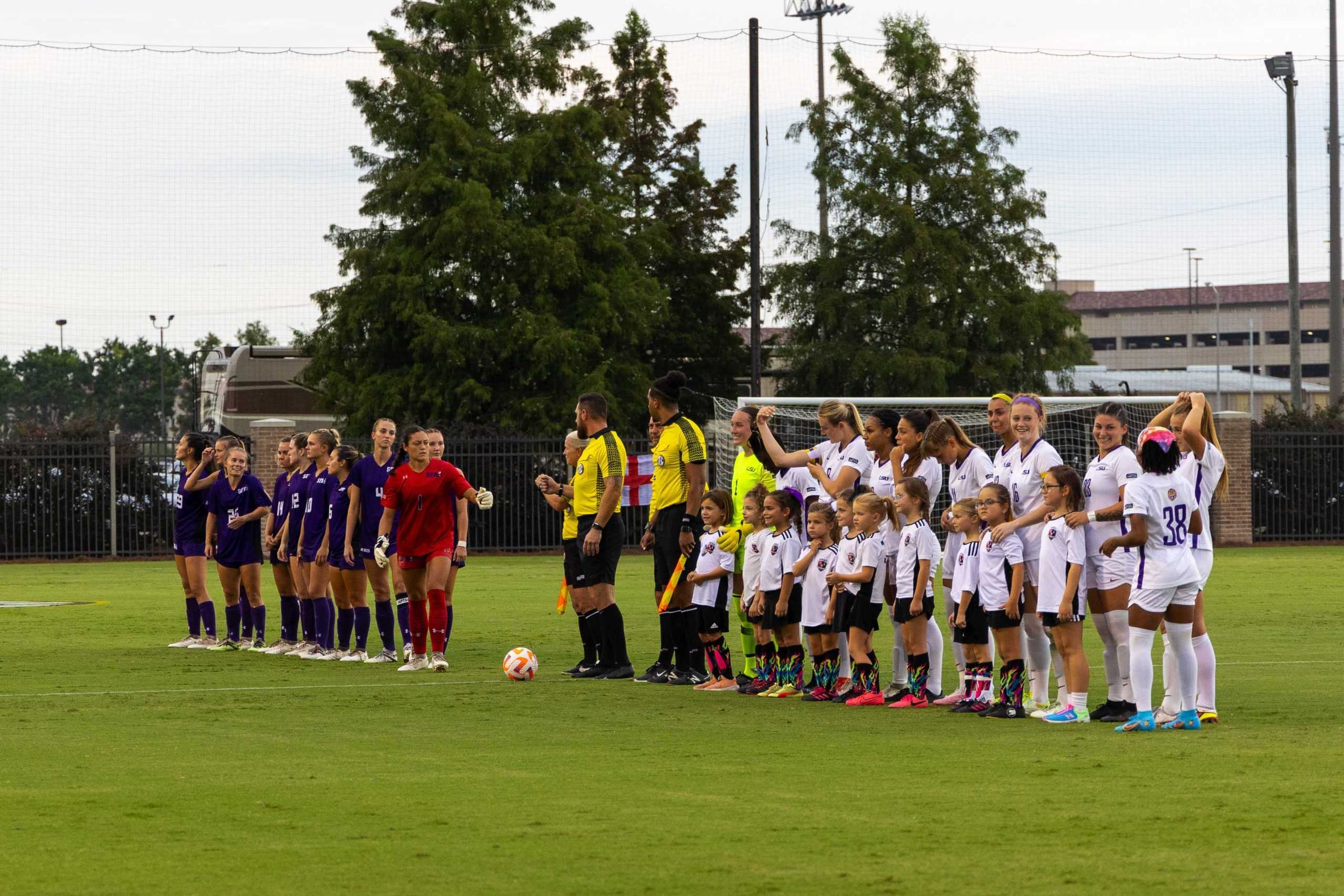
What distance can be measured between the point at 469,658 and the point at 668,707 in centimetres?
375

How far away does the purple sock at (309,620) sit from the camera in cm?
1445

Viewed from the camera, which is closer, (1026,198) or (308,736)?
(308,736)

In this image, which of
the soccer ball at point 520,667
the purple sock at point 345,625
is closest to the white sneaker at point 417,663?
the soccer ball at point 520,667

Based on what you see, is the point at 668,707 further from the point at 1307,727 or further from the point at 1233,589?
the point at 1233,589

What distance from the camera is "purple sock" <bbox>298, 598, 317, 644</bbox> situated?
569 inches

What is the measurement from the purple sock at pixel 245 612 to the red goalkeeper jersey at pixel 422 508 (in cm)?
340

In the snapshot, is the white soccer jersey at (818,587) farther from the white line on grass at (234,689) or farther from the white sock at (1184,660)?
the white sock at (1184,660)

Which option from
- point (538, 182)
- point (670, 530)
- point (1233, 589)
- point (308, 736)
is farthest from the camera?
point (538, 182)

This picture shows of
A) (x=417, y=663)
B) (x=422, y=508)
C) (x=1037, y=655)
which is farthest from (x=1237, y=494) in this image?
(x=1037, y=655)

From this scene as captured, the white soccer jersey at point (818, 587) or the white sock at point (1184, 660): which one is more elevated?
the white soccer jersey at point (818, 587)

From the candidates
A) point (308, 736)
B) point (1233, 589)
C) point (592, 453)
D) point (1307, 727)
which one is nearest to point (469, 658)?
point (592, 453)

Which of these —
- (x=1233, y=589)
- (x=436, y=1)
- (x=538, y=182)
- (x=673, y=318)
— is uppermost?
(x=436, y=1)

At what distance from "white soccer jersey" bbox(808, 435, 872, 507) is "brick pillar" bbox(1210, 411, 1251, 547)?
24953 millimetres

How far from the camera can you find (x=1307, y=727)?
934 centimetres
